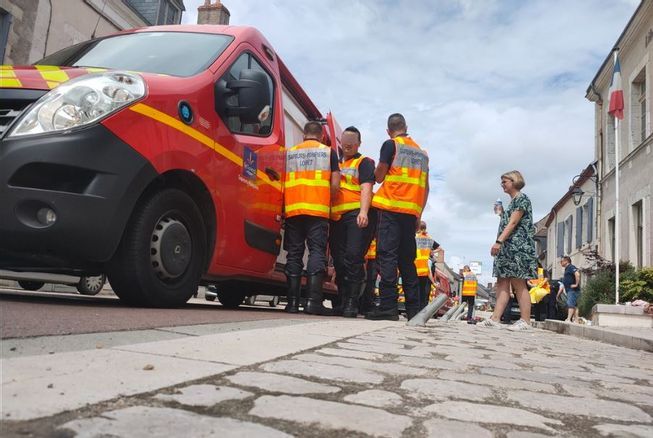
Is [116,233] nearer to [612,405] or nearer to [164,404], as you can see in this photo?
[164,404]

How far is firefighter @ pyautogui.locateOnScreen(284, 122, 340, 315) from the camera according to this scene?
559 centimetres

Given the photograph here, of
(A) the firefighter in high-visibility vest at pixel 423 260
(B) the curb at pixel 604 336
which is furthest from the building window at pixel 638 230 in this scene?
(A) the firefighter in high-visibility vest at pixel 423 260

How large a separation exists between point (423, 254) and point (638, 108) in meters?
9.94

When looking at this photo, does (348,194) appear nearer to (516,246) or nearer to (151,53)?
(516,246)

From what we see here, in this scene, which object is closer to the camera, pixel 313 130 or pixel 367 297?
pixel 313 130

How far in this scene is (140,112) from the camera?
365cm

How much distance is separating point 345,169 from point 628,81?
1323 centimetres

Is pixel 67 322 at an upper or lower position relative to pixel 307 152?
lower

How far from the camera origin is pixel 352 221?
6.18 m

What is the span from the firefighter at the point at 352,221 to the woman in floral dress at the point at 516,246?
167cm

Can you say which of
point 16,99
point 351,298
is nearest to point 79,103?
point 16,99

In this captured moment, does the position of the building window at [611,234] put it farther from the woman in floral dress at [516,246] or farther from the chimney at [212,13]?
the chimney at [212,13]

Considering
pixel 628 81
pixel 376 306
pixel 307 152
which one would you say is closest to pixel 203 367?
pixel 307 152

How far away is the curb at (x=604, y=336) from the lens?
550cm
